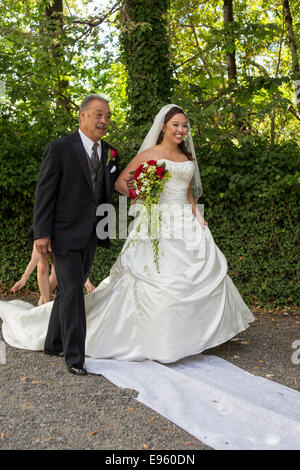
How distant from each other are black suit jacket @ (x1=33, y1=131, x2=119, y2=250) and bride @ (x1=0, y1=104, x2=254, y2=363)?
683mm

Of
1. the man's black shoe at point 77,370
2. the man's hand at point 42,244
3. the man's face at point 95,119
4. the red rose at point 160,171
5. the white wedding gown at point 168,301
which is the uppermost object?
the man's face at point 95,119

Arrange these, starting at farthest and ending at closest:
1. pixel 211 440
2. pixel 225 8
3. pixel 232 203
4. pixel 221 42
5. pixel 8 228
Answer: pixel 225 8
pixel 8 228
pixel 221 42
pixel 232 203
pixel 211 440

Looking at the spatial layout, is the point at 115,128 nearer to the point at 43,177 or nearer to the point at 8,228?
the point at 8,228

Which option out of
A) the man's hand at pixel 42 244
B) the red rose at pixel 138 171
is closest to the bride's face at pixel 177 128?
the red rose at pixel 138 171

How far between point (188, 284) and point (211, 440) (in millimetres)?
1792

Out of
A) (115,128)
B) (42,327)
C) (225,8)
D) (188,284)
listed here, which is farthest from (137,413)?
(225,8)

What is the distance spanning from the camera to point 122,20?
761 centimetres

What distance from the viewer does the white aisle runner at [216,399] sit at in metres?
2.95

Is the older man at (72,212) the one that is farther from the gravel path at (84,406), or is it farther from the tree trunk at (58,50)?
the tree trunk at (58,50)

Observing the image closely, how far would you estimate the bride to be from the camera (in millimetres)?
4453

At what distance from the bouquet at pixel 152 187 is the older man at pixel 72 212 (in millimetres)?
463

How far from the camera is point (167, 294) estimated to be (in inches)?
176

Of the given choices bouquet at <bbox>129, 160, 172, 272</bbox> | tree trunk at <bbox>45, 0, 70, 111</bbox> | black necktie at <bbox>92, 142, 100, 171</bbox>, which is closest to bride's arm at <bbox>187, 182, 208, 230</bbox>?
bouquet at <bbox>129, 160, 172, 272</bbox>

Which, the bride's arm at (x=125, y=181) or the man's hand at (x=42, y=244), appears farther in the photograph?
the bride's arm at (x=125, y=181)
